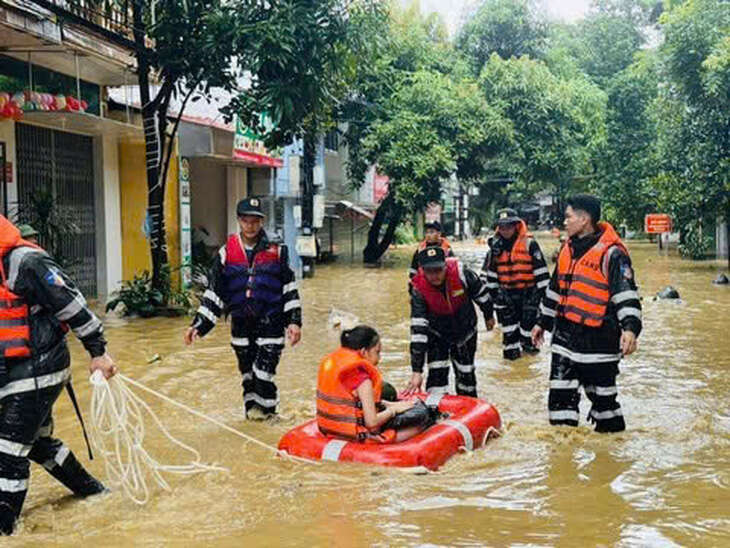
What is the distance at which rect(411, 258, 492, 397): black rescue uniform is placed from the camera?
7.43 metres

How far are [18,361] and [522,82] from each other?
25.2 meters

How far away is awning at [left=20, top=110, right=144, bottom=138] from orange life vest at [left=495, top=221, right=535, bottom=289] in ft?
20.5

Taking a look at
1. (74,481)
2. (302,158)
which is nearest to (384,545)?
(74,481)

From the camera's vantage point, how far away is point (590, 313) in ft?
21.3

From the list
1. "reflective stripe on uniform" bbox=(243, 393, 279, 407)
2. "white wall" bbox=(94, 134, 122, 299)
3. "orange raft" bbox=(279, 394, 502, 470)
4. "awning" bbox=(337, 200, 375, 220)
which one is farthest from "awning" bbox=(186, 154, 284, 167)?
"orange raft" bbox=(279, 394, 502, 470)

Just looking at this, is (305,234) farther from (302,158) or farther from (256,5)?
(256,5)

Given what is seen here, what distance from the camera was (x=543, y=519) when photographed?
5156mm

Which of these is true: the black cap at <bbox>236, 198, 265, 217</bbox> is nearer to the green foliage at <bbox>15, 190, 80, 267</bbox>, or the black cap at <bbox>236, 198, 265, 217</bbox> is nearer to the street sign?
the green foliage at <bbox>15, 190, 80, 267</bbox>

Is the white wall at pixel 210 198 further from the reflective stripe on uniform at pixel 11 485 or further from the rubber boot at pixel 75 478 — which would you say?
the reflective stripe on uniform at pixel 11 485

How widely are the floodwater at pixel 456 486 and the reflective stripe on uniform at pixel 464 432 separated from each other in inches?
3.0

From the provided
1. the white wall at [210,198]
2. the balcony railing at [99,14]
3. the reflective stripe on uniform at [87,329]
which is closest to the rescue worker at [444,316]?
the reflective stripe on uniform at [87,329]

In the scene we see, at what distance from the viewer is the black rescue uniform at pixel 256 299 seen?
7.30 meters

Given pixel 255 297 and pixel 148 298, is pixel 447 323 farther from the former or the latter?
pixel 148 298

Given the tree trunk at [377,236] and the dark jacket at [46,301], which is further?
the tree trunk at [377,236]
